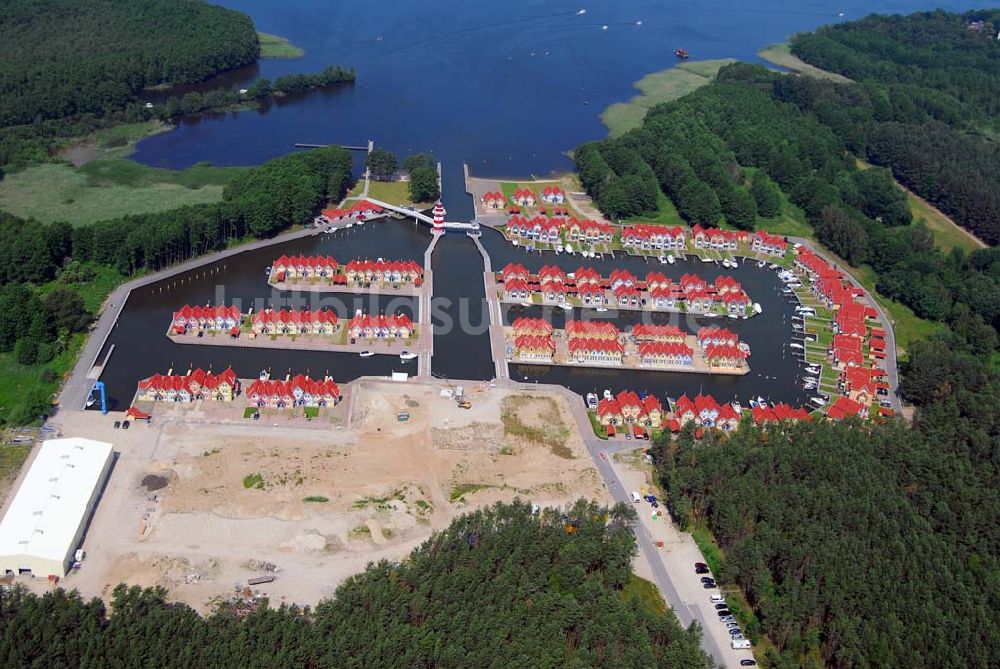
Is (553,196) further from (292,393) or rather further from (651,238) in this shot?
(292,393)

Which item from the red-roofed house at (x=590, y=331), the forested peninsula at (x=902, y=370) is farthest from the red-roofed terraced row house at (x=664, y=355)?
the forested peninsula at (x=902, y=370)

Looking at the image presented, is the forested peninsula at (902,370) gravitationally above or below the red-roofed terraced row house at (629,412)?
above

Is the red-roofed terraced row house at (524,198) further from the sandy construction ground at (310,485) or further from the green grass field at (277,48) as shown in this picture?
the green grass field at (277,48)

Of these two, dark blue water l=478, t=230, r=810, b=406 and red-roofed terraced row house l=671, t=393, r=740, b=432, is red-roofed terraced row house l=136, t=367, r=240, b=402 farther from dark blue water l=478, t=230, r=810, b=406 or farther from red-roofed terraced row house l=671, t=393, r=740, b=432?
red-roofed terraced row house l=671, t=393, r=740, b=432

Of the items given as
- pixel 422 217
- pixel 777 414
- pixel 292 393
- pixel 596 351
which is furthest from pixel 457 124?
pixel 777 414

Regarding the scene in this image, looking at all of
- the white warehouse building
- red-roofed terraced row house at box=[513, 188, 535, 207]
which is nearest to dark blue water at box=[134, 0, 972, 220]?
red-roofed terraced row house at box=[513, 188, 535, 207]
